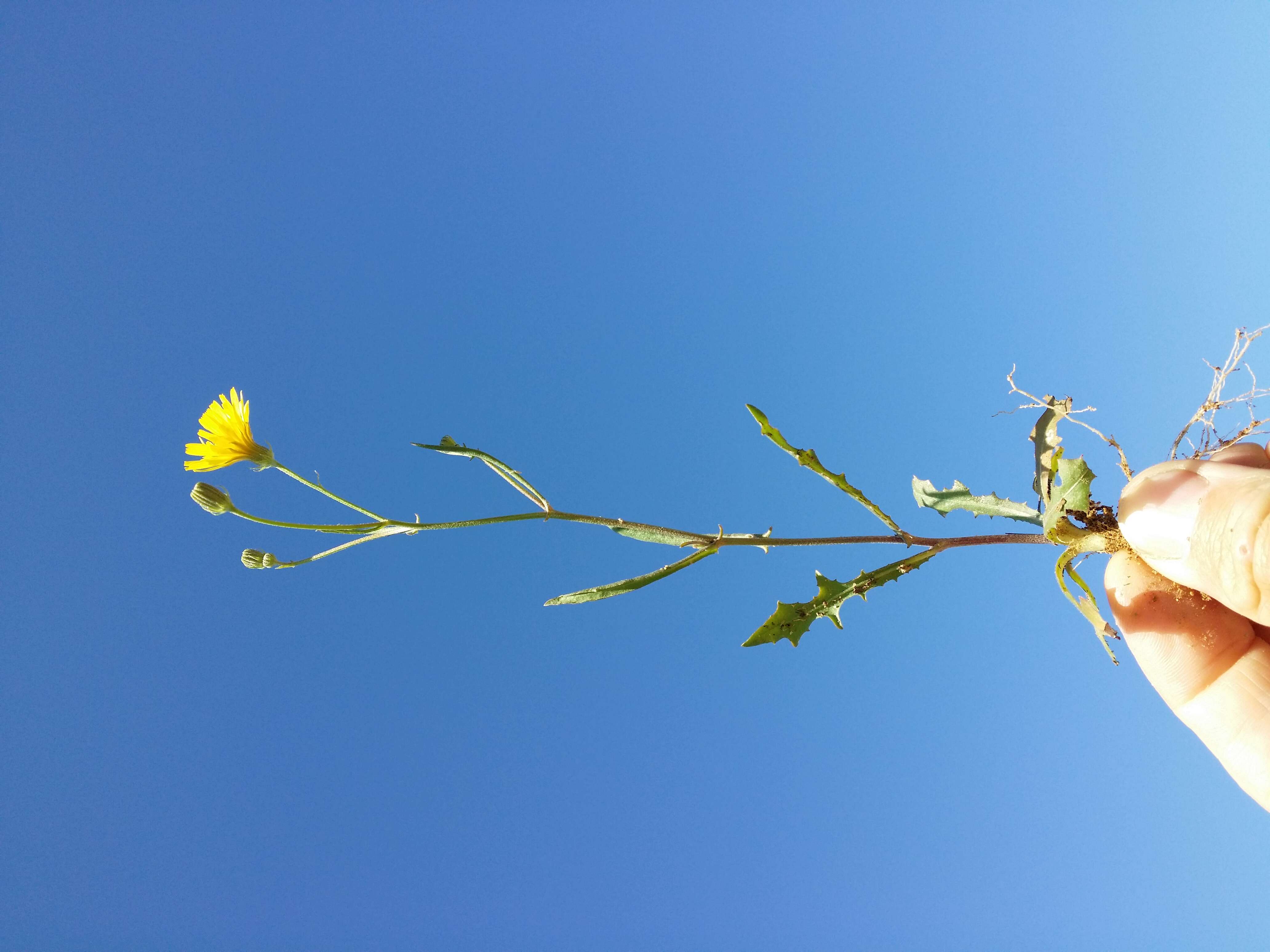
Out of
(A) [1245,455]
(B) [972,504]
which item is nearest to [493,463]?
(B) [972,504]

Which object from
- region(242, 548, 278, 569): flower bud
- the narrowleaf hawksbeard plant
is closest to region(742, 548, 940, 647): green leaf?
the narrowleaf hawksbeard plant

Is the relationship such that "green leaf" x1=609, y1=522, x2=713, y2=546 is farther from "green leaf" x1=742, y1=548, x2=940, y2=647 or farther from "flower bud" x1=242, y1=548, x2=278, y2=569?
"flower bud" x1=242, y1=548, x2=278, y2=569

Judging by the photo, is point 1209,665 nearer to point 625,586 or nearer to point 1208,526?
point 1208,526

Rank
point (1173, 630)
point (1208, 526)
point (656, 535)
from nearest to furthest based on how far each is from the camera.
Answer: point (1208, 526), point (656, 535), point (1173, 630)

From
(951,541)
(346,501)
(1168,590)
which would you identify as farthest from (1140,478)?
(346,501)

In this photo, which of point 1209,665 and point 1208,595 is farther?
point 1209,665

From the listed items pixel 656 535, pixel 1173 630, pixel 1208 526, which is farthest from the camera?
pixel 1173 630
